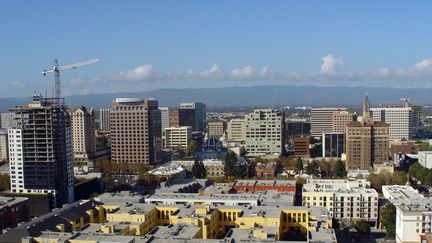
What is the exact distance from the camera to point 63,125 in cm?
3738

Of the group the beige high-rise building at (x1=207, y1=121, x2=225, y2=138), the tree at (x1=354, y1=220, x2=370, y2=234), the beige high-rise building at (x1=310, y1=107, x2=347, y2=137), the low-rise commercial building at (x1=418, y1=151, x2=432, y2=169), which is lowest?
the tree at (x1=354, y1=220, x2=370, y2=234)

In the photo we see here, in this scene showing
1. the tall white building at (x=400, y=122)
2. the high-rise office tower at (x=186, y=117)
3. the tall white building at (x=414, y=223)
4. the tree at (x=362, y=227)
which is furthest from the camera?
the high-rise office tower at (x=186, y=117)

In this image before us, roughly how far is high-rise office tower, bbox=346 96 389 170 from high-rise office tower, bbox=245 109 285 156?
42.8 feet

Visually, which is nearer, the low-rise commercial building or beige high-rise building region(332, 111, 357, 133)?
the low-rise commercial building

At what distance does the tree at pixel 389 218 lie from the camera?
106ft

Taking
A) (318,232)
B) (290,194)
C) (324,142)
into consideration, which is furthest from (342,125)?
(318,232)

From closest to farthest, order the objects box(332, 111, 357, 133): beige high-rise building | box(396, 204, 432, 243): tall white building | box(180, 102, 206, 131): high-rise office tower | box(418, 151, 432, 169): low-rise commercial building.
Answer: box(396, 204, 432, 243): tall white building
box(418, 151, 432, 169): low-rise commercial building
box(332, 111, 357, 133): beige high-rise building
box(180, 102, 206, 131): high-rise office tower

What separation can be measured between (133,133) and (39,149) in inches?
952

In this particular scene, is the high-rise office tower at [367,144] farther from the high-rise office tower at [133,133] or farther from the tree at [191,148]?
the tree at [191,148]

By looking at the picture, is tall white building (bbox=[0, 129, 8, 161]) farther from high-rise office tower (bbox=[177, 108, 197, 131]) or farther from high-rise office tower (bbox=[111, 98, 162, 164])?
high-rise office tower (bbox=[177, 108, 197, 131])

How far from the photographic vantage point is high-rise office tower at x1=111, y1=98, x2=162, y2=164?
60062mm

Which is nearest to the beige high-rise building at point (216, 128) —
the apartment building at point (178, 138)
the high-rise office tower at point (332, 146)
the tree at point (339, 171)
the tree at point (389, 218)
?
the apartment building at point (178, 138)

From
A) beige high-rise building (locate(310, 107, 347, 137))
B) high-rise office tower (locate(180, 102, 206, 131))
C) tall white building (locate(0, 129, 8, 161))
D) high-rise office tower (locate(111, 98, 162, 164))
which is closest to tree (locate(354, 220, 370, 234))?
high-rise office tower (locate(111, 98, 162, 164))

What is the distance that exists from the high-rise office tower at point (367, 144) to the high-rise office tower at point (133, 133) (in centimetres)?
2333
